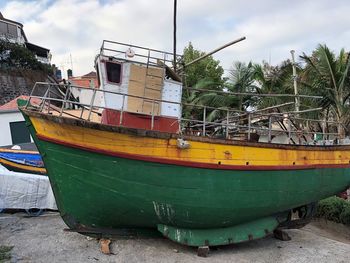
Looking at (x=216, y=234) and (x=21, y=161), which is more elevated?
(x=21, y=161)

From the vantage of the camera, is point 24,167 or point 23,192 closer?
point 23,192

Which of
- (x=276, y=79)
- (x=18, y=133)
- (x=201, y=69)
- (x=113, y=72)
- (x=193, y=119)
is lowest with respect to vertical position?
(x=193, y=119)

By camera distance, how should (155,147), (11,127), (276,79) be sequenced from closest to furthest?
(155,147) < (11,127) < (276,79)

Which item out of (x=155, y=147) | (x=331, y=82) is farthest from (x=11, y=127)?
(x=331, y=82)

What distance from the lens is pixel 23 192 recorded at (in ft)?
32.8

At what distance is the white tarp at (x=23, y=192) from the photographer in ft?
32.4

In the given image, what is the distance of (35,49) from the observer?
4478 cm

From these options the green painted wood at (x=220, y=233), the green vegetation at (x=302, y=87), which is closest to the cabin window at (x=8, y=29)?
the green vegetation at (x=302, y=87)

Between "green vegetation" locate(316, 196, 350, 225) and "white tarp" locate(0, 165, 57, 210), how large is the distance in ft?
29.5

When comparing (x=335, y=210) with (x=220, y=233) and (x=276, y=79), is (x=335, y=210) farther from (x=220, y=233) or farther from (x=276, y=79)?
(x=276, y=79)

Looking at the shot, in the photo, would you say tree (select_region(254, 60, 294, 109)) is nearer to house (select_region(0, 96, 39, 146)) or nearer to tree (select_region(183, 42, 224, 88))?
tree (select_region(183, 42, 224, 88))

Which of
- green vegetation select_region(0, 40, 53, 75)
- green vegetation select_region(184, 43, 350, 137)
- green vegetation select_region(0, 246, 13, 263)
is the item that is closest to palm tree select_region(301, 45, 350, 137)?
green vegetation select_region(184, 43, 350, 137)

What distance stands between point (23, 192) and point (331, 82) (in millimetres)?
11759

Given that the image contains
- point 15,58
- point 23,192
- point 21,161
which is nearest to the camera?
point 23,192
